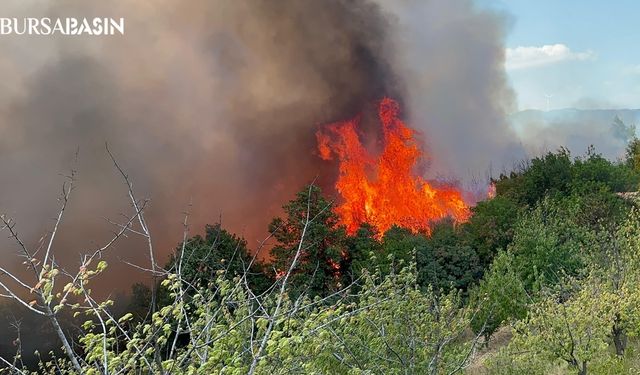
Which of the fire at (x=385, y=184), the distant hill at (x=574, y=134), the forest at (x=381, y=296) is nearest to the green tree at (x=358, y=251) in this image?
the forest at (x=381, y=296)

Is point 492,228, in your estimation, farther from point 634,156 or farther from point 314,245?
point 634,156

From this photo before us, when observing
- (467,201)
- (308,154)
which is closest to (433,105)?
(467,201)

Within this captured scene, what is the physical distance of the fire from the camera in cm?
8875

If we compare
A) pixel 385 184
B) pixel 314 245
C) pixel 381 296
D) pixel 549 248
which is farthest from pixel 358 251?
pixel 385 184

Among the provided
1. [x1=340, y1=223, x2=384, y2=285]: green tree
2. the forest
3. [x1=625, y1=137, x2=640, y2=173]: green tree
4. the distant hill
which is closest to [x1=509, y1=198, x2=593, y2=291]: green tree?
the forest

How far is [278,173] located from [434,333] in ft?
231

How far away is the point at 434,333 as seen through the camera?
1750cm

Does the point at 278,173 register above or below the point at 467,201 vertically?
above

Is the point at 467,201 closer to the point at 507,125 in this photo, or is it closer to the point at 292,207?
the point at 507,125

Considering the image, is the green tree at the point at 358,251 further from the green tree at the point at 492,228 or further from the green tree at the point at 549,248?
the green tree at the point at 549,248

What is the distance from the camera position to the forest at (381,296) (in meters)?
8.05

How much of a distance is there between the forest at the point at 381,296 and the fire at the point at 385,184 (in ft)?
83.4

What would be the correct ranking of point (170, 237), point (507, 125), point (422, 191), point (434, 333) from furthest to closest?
point (507, 125)
point (422, 191)
point (170, 237)
point (434, 333)

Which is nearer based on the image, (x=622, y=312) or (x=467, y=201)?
(x=622, y=312)
